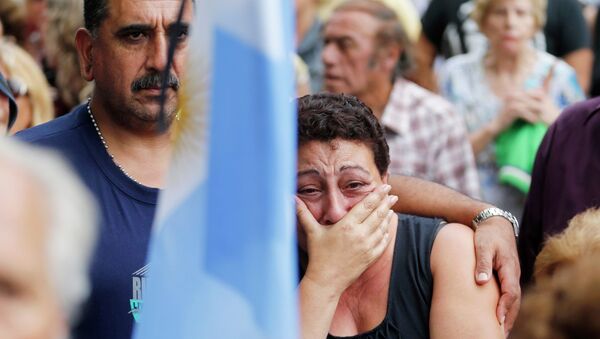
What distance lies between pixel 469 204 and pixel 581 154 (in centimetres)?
61

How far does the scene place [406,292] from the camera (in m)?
3.24

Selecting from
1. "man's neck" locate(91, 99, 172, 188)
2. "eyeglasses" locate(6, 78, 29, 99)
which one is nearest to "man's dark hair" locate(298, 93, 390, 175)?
"man's neck" locate(91, 99, 172, 188)

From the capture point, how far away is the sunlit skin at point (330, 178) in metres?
3.25

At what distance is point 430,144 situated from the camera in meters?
5.86

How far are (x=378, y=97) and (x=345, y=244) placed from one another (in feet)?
9.49

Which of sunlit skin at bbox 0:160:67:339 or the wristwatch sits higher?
sunlit skin at bbox 0:160:67:339

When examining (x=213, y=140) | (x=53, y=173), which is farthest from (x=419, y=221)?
(x=53, y=173)

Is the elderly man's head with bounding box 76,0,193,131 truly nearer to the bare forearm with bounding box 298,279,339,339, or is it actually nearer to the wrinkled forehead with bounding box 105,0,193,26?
the wrinkled forehead with bounding box 105,0,193,26

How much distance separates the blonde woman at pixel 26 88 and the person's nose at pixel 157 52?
5.18 feet

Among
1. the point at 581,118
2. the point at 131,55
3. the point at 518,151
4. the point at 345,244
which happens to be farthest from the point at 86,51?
the point at 518,151

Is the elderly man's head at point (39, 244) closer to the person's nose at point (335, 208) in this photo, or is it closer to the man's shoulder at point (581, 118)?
the person's nose at point (335, 208)

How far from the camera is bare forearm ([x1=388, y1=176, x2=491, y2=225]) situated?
12.0 feet

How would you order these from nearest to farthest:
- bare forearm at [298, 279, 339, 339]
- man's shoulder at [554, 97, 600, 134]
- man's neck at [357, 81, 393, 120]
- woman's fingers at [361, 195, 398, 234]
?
1. bare forearm at [298, 279, 339, 339]
2. woman's fingers at [361, 195, 398, 234]
3. man's shoulder at [554, 97, 600, 134]
4. man's neck at [357, 81, 393, 120]

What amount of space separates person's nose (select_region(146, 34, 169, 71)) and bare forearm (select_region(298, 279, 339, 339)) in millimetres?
769
